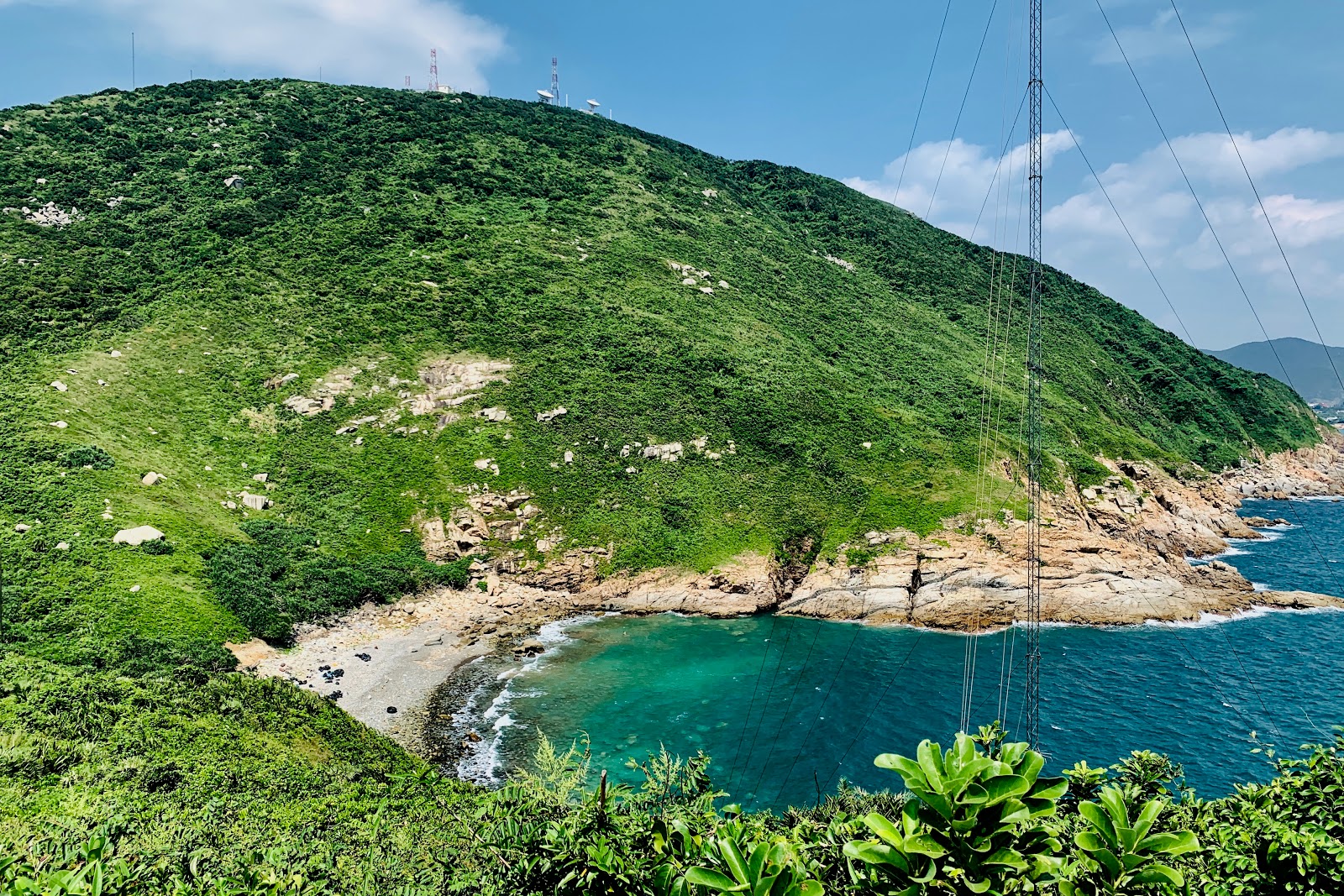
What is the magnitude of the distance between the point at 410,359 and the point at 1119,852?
57.6 metres

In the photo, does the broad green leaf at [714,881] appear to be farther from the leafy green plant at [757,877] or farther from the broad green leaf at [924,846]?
the broad green leaf at [924,846]

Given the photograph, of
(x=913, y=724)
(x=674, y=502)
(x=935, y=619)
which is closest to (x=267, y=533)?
(x=674, y=502)

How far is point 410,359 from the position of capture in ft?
180

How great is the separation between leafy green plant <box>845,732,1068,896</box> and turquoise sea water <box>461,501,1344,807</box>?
25.4 meters

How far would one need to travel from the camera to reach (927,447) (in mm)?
56750

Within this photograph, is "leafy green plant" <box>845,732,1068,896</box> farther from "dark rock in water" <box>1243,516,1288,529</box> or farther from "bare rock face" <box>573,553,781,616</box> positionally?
"dark rock in water" <box>1243,516,1288,529</box>

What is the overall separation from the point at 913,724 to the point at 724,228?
229 feet

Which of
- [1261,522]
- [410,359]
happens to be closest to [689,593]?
[410,359]

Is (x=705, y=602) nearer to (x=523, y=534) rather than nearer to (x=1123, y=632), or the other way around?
(x=523, y=534)

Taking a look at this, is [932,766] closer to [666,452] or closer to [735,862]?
[735,862]

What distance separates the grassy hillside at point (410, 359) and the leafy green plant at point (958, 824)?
32938 millimetres

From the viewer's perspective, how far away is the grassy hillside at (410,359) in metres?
38.1

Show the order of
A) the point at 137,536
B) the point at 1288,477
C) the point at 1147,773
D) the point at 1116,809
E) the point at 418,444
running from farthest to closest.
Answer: the point at 1288,477 → the point at 418,444 → the point at 137,536 → the point at 1147,773 → the point at 1116,809

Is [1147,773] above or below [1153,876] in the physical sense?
below
